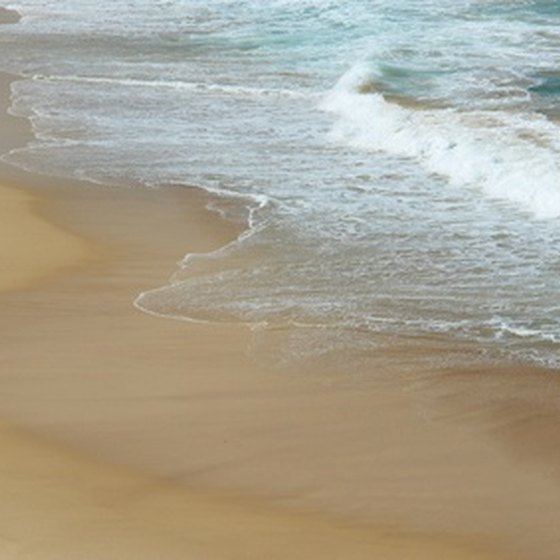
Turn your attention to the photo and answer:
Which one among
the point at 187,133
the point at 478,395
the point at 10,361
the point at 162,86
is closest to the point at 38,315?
the point at 10,361

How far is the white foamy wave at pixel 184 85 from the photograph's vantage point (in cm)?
1772

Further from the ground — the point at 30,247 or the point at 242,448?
the point at 242,448

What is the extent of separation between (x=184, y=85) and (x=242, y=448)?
1204cm

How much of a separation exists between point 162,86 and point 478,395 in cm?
1143

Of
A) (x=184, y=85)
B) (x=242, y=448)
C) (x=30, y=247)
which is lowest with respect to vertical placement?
(x=184, y=85)

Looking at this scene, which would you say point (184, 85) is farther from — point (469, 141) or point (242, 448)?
point (242, 448)

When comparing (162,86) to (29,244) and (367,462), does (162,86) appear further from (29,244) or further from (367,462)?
(367,462)

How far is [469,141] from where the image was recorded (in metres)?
13.8

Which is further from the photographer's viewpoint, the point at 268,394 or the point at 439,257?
the point at 439,257

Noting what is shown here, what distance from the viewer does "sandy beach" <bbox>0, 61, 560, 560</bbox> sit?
5789 mm

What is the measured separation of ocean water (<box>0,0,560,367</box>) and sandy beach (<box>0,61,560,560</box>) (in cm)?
51

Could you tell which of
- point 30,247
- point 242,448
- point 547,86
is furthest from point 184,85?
point 242,448

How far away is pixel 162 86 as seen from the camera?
18.2m

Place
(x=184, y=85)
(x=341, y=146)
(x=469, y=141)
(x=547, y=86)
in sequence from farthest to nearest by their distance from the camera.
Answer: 1. (x=184, y=85)
2. (x=547, y=86)
3. (x=341, y=146)
4. (x=469, y=141)
